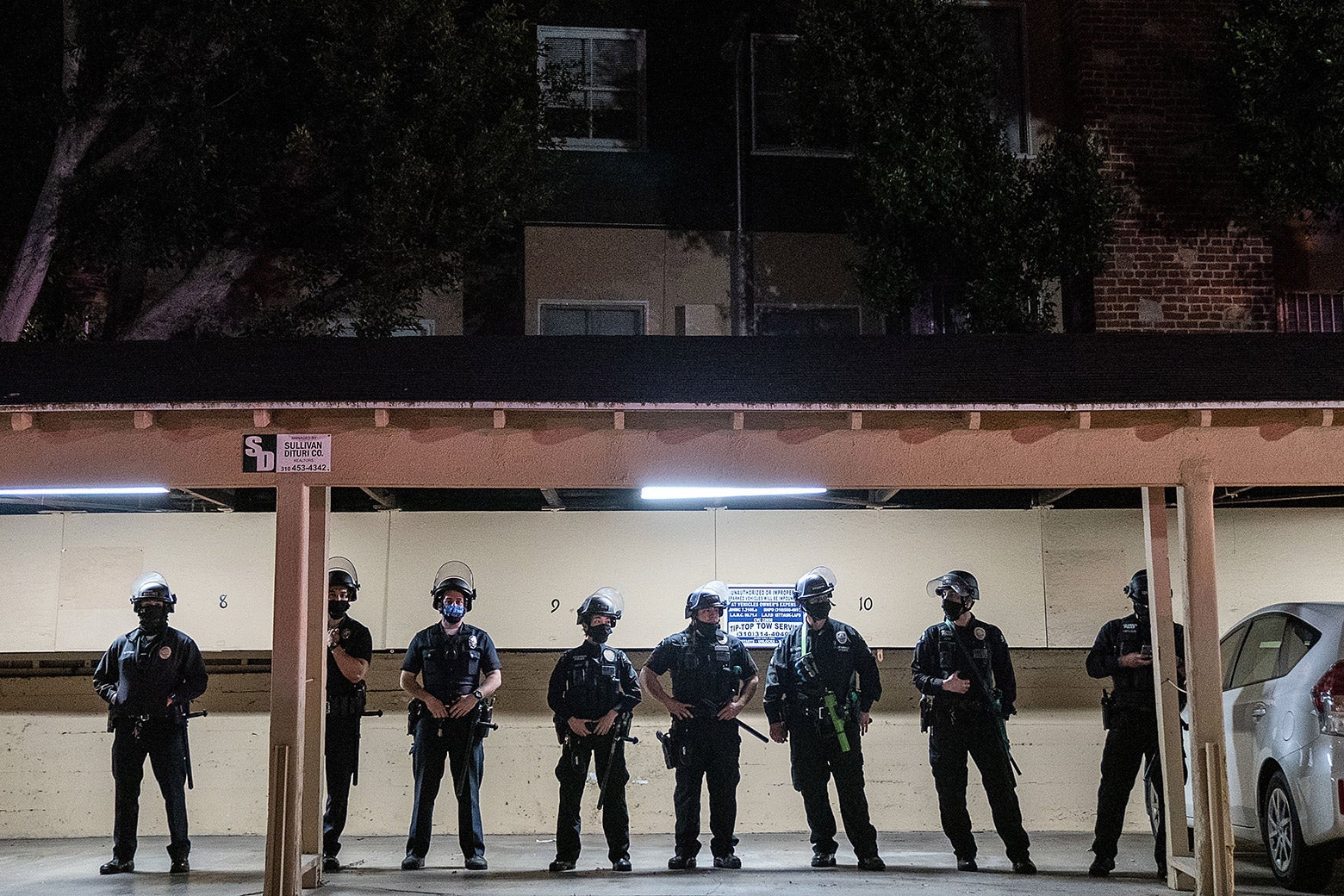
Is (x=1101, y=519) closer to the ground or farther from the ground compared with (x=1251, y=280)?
closer to the ground

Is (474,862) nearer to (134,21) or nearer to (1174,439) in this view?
(1174,439)

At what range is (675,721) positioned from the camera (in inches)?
361

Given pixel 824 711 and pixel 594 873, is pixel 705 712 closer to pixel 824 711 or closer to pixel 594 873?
pixel 824 711

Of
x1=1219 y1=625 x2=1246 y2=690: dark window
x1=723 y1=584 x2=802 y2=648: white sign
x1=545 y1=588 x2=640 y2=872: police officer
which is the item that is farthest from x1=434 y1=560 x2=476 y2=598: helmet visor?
x1=1219 y1=625 x2=1246 y2=690: dark window

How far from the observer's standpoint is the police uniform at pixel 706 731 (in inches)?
354

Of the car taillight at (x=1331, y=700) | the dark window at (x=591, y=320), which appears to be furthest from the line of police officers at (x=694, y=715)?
the dark window at (x=591, y=320)

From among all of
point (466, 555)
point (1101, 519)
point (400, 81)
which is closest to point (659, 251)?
point (400, 81)

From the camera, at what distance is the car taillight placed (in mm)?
7297

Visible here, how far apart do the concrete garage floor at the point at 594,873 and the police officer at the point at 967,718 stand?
1.10 feet

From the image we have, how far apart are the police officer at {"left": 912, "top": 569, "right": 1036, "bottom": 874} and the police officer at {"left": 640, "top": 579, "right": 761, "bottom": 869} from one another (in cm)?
133

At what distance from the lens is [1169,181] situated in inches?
535

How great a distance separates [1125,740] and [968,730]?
1.06m

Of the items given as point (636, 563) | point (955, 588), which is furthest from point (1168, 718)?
point (636, 563)

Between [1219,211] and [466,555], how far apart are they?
8.72m
